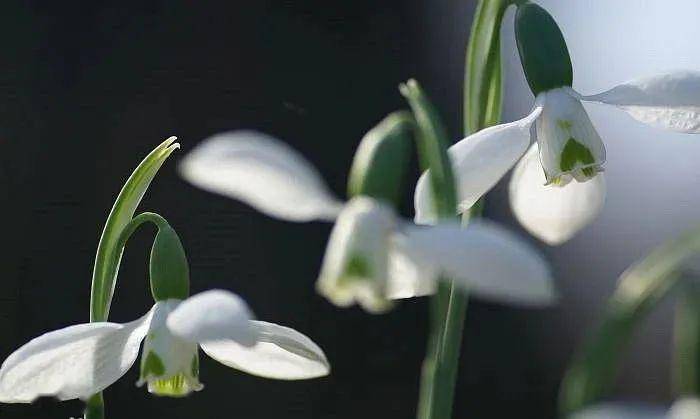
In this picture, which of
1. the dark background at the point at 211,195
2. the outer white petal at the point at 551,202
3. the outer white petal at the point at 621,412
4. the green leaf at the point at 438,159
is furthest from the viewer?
the dark background at the point at 211,195

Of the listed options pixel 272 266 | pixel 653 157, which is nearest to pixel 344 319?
pixel 272 266

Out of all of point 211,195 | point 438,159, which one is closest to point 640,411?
point 438,159

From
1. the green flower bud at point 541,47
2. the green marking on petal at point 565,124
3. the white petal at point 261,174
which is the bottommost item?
the white petal at point 261,174

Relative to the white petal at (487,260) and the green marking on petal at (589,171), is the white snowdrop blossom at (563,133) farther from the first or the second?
the white petal at (487,260)

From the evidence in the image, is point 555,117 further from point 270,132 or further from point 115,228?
point 270,132

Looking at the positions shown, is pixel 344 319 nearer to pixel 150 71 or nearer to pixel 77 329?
pixel 150 71

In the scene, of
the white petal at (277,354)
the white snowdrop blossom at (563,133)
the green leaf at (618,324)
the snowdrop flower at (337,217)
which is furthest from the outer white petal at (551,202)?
the green leaf at (618,324)

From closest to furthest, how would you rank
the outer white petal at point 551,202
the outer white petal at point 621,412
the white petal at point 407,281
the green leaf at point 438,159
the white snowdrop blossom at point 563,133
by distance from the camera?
the outer white petal at point 621,412 < the green leaf at point 438,159 < the white petal at point 407,281 < the white snowdrop blossom at point 563,133 < the outer white petal at point 551,202

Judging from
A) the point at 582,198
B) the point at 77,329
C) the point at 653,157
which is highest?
the point at 653,157
